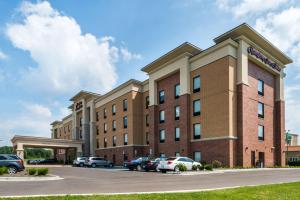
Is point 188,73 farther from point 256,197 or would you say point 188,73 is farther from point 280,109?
point 256,197

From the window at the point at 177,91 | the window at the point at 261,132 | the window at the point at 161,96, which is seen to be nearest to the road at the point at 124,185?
the window at the point at 261,132

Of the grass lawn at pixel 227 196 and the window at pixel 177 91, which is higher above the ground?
the window at pixel 177 91

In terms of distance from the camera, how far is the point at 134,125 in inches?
1866

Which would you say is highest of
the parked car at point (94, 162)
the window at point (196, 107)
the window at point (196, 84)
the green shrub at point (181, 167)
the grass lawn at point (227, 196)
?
the window at point (196, 84)

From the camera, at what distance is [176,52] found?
3822 cm

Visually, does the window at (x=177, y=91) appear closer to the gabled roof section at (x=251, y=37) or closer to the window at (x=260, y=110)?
the gabled roof section at (x=251, y=37)

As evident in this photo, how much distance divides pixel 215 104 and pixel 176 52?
9.30 metres

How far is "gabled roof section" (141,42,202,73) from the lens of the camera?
1441 inches

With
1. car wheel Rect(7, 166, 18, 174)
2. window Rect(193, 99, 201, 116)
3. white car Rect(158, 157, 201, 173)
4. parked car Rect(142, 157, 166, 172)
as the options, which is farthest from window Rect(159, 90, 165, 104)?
car wheel Rect(7, 166, 18, 174)

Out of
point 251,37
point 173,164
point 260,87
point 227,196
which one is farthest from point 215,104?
point 227,196

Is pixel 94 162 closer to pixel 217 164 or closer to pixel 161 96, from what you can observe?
pixel 161 96

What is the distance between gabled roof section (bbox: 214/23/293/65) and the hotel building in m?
0.11

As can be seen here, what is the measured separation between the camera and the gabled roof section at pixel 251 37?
31875 millimetres

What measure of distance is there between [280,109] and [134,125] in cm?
2125
